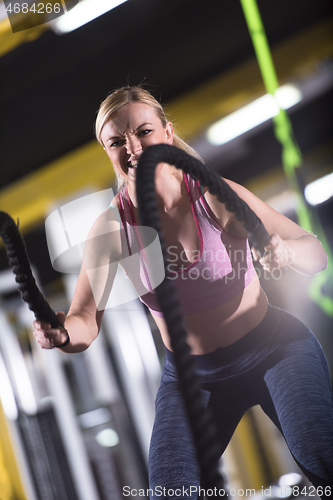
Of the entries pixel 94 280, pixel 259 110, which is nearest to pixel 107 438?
pixel 94 280

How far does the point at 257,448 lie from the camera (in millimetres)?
539

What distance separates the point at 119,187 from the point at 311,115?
1.02 ft

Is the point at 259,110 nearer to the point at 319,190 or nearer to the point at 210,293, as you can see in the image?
the point at 319,190

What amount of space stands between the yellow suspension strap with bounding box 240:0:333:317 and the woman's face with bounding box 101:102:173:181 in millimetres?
182

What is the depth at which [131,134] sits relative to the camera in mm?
502

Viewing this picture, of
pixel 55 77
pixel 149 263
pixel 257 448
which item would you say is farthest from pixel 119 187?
pixel 257 448

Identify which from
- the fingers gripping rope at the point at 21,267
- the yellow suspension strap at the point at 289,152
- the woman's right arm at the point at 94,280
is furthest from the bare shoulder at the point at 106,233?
the yellow suspension strap at the point at 289,152

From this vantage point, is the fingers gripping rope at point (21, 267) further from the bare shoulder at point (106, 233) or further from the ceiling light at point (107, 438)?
the ceiling light at point (107, 438)

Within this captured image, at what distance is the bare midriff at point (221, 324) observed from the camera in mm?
518

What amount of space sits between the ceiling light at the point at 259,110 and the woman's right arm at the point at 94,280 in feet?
0.67

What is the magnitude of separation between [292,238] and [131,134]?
9.9 inches

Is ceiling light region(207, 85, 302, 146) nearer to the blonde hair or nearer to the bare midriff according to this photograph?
the blonde hair

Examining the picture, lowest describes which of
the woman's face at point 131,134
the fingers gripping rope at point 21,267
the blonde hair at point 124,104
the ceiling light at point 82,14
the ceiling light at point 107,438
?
the ceiling light at point 107,438

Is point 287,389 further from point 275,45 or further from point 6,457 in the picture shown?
point 6,457
